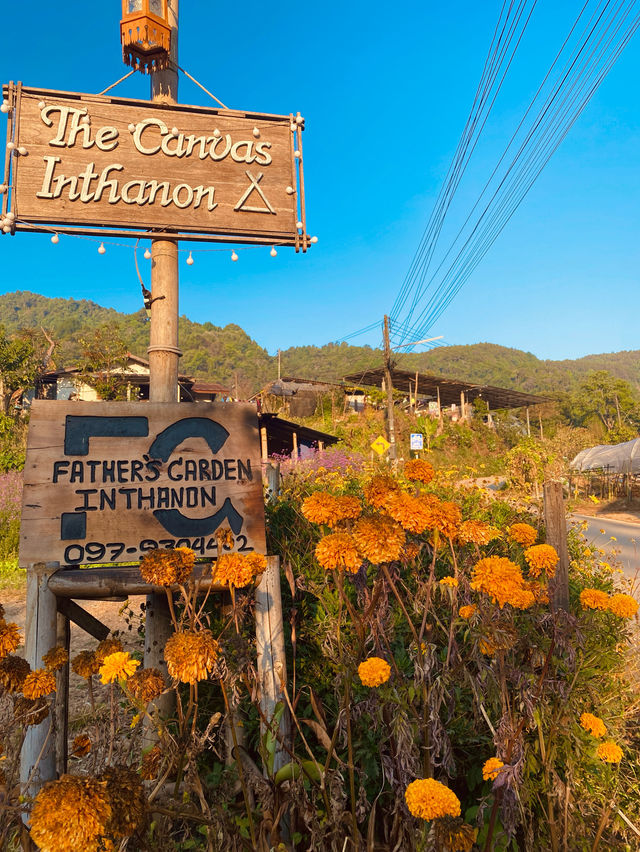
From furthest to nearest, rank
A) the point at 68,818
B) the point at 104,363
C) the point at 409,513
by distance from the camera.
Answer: the point at 104,363 → the point at 409,513 → the point at 68,818

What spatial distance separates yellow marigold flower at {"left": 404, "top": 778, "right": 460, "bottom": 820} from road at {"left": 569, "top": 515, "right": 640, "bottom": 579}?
665 cm

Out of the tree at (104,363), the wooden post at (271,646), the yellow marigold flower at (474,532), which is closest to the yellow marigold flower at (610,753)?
the yellow marigold flower at (474,532)

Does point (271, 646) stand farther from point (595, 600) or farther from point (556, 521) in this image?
point (556, 521)

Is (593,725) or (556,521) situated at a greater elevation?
(556,521)

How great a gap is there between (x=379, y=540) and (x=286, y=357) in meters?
102

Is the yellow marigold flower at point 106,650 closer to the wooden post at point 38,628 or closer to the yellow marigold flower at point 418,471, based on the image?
the wooden post at point 38,628

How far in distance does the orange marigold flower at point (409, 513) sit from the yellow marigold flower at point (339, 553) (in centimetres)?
20

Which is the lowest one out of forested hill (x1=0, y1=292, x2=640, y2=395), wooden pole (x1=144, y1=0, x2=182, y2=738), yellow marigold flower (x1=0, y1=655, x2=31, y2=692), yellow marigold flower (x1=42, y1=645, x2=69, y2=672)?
yellow marigold flower (x1=42, y1=645, x2=69, y2=672)

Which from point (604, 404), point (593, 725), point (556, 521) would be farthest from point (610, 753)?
point (604, 404)

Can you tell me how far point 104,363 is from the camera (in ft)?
73.8

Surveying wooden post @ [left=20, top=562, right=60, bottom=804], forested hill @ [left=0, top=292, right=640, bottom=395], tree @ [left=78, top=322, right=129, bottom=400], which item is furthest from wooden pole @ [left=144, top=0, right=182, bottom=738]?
forested hill @ [left=0, top=292, right=640, bottom=395]

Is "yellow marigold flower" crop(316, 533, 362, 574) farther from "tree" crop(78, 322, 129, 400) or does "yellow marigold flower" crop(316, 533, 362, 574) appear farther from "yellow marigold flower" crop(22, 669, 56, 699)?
"tree" crop(78, 322, 129, 400)

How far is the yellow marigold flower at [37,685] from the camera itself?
3.67 feet

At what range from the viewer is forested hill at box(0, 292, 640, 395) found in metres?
71.2
